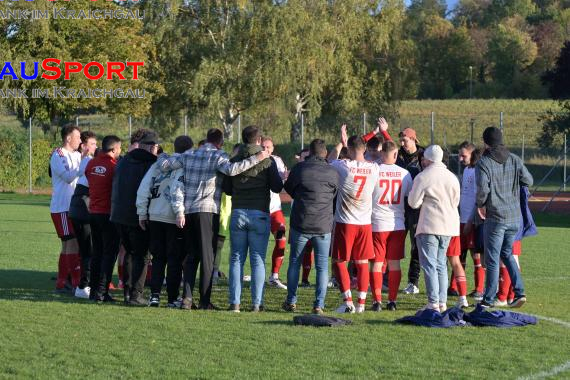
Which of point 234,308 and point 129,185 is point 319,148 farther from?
point 129,185

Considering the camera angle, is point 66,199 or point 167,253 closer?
point 167,253

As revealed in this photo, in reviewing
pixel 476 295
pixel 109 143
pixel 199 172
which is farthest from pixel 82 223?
pixel 476 295

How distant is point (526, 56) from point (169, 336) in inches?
3450

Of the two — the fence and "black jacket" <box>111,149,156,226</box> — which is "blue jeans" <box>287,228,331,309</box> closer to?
"black jacket" <box>111,149,156,226</box>

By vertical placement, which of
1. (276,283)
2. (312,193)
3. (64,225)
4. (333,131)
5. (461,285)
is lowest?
(276,283)

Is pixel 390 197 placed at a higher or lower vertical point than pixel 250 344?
higher

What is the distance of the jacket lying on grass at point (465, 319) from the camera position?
31.0 ft

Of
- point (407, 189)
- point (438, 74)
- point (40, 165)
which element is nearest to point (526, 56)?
point (438, 74)

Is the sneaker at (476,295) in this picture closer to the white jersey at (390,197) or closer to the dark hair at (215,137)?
the white jersey at (390,197)

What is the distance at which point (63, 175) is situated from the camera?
11.9 m

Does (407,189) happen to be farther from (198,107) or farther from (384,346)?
(198,107)

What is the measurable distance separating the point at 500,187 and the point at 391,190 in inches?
49.8

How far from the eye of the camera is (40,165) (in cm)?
3666

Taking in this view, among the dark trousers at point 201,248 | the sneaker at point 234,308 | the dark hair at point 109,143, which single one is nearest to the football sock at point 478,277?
the sneaker at point 234,308
